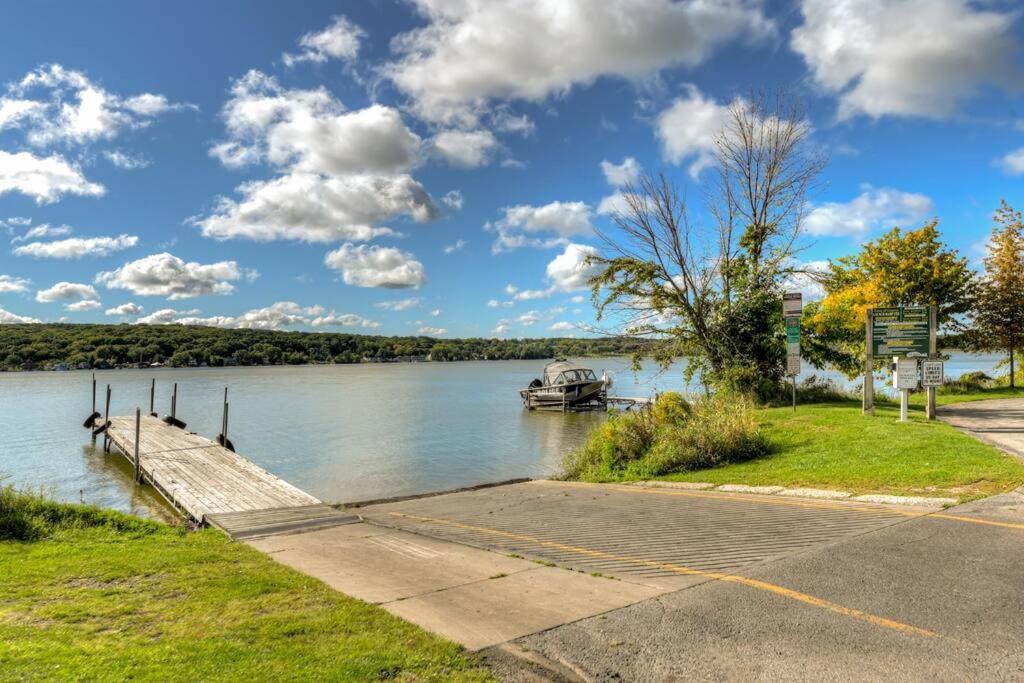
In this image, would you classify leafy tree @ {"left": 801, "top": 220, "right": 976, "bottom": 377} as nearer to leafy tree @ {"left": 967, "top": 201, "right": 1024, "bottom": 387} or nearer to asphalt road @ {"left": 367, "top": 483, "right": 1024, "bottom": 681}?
leafy tree @ {"left": 967, "top": 201, "right": 1024, "bottom": 387}

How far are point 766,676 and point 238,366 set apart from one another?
180525 mm

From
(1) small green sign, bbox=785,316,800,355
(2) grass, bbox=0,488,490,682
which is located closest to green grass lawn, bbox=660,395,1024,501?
(1) small green sign, bbox=785,316,800,355

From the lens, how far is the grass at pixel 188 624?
3838 mm

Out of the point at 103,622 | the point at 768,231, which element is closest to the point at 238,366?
the point at 768,231

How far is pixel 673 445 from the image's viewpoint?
45.0 ft

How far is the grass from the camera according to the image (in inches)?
151

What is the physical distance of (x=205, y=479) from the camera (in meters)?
15.9

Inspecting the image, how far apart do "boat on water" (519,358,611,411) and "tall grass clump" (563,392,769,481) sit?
30.4 m

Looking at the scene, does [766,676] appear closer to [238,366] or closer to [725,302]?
[725,302]

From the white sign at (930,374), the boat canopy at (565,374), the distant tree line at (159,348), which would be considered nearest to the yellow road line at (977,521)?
the white sign at (930,374)

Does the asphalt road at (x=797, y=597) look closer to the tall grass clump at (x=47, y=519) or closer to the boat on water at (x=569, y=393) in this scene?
the tall grass clump at (x=47, y=519)

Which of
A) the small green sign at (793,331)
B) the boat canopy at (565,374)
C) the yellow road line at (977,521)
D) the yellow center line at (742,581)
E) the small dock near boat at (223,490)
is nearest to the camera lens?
the yellow center line at (742,581)

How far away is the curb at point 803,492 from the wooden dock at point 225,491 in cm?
605

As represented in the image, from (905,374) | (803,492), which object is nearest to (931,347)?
(905,374)
